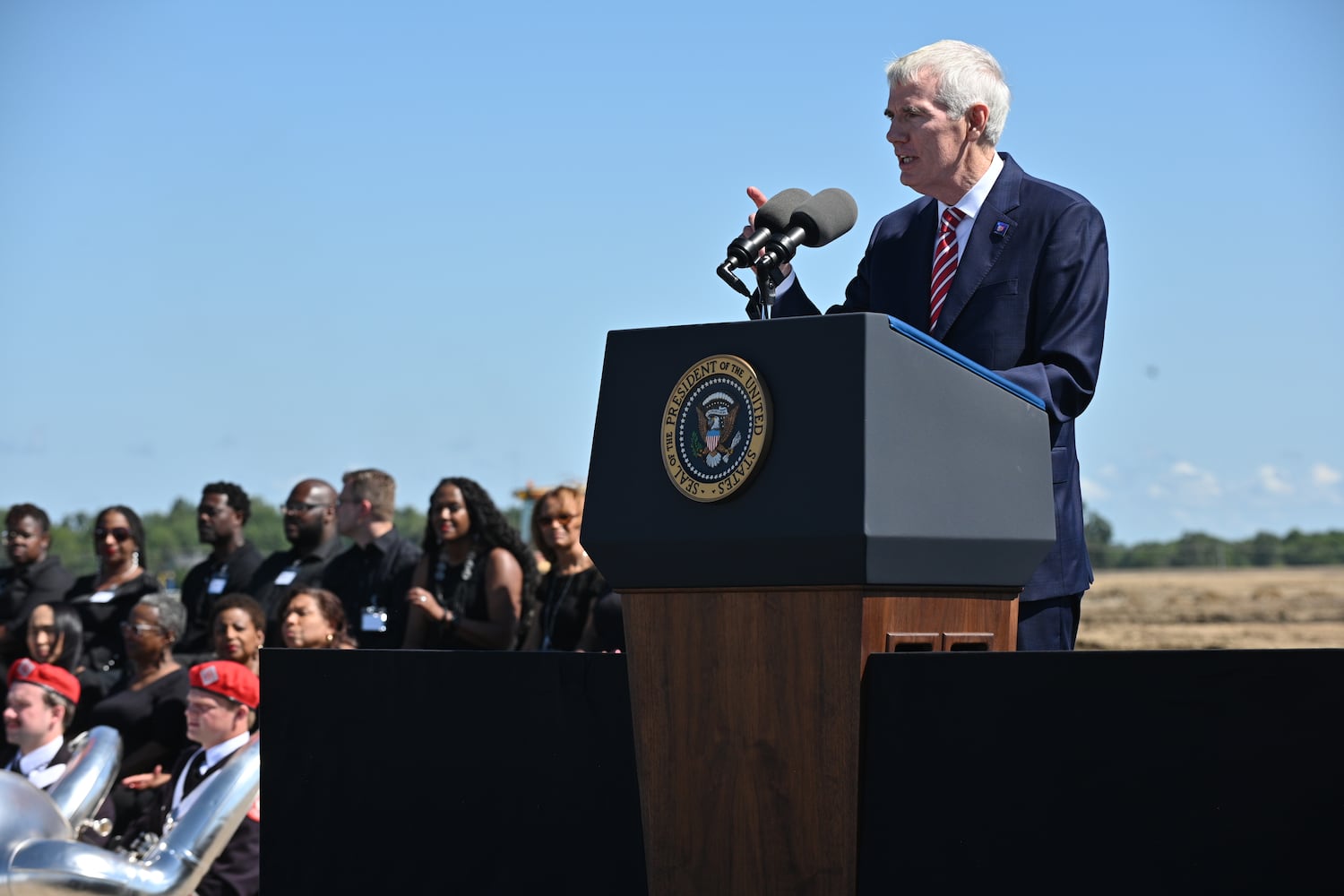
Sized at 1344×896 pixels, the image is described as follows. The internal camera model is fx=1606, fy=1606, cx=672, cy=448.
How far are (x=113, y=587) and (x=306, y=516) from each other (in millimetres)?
Answer: 1353

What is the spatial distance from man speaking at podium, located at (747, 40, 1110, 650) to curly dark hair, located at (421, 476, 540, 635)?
13.8 ft

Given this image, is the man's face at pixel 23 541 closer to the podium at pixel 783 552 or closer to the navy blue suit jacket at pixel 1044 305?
the navy blue suit jacket at pixel 1044 305

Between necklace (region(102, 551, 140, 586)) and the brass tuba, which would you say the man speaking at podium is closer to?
the brass tuba

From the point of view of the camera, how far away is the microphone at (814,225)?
235 centimetres

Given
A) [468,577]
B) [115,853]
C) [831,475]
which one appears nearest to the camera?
[831,475]

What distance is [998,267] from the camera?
8.26ft

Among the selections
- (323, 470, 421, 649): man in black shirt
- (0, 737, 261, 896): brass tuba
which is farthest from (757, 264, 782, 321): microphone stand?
(323, 470, 421, 649): man in black shirt

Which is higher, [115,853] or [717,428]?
[717,428]

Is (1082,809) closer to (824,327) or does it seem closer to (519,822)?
(824,327)

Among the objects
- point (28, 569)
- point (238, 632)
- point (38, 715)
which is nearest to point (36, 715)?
point (38, 715)

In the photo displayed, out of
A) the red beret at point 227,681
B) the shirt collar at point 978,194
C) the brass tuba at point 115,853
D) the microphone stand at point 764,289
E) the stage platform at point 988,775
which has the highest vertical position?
the shirt collar at point 978,194

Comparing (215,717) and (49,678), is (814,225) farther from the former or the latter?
(49,678)

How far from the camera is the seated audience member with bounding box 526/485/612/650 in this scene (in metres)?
6.18

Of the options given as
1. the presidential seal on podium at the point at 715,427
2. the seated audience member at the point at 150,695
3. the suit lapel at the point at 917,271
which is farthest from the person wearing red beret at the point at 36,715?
the presidential seal on podium at the point at 715,427
